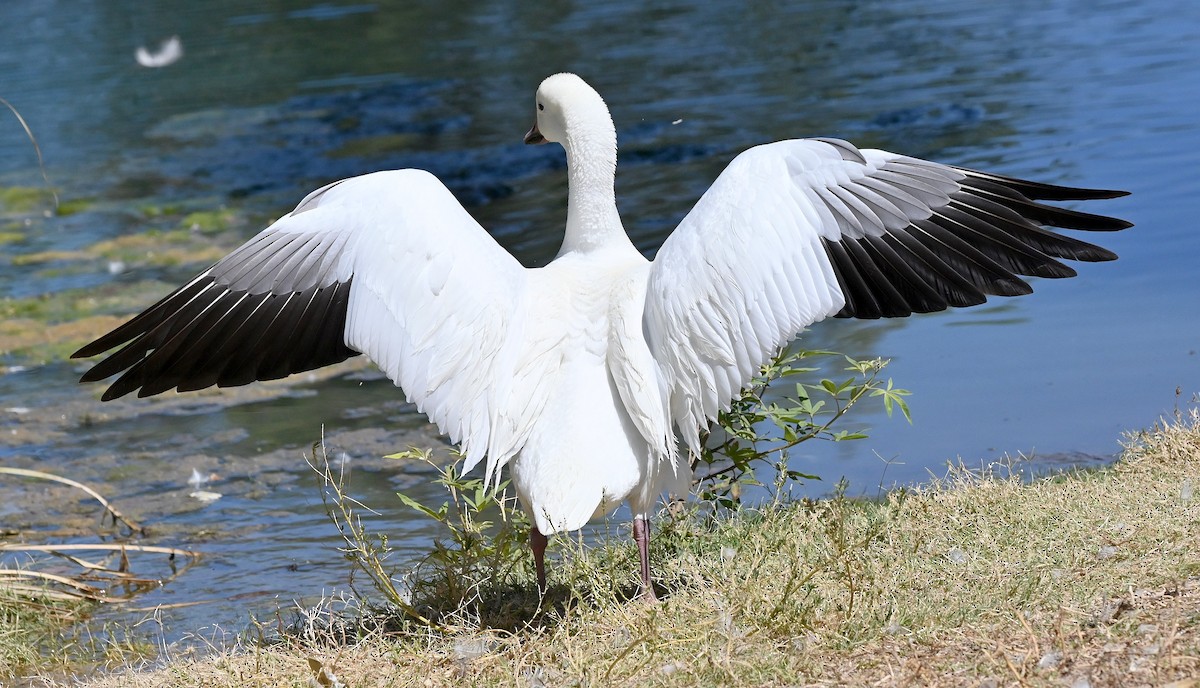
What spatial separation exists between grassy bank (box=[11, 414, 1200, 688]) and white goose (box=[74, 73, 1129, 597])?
378 mm

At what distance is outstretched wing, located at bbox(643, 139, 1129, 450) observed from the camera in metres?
4.27

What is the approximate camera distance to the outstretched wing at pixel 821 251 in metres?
4.27

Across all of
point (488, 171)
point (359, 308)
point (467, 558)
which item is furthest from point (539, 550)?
point (488, 171)

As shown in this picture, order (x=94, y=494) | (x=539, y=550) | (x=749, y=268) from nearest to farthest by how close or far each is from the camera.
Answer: (x=749, y=268), (x=539, y=550), (x=94, y=494)

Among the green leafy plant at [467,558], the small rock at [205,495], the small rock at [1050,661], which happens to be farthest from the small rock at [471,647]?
the small rock at [205,495]

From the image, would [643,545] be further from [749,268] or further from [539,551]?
[749,268]

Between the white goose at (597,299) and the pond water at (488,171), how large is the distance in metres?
→ 1.57

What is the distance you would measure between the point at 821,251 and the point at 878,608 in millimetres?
1125

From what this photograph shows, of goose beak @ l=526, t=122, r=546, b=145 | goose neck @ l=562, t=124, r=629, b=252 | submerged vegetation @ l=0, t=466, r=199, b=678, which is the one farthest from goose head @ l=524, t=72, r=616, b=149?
submerged vegetation @ l=0, t=466, r=199, b=678

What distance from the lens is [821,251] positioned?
14.2ft

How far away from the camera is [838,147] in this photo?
14.5ft

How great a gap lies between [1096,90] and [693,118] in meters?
4.01

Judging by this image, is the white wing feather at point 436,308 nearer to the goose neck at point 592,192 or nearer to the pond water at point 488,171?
the goose neck at point 592,192

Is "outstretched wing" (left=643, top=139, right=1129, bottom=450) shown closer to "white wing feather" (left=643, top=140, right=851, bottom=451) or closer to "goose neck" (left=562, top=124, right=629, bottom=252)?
Result: "white wing feather" (left=643, top=140, right=851, bottom=451)
